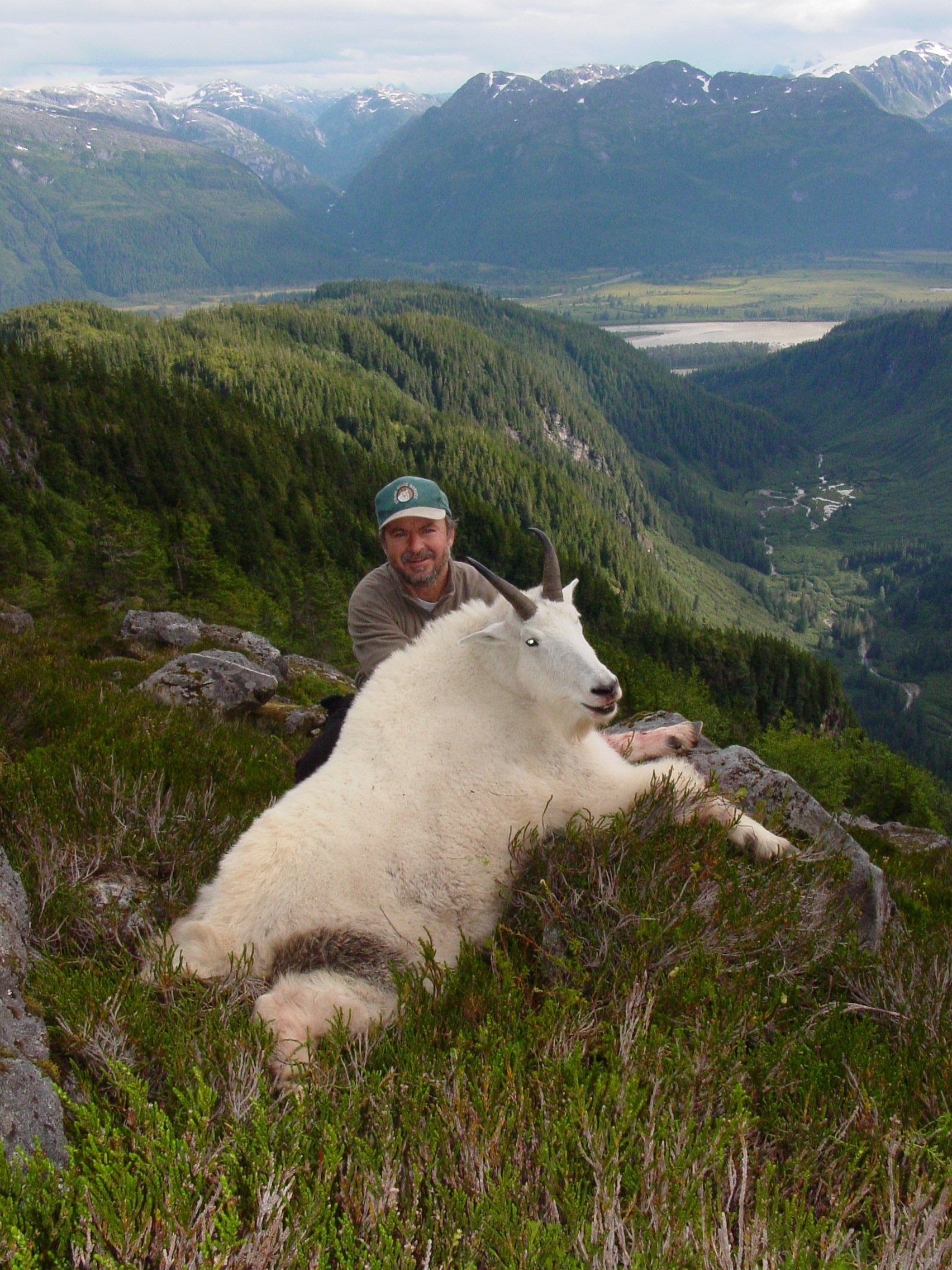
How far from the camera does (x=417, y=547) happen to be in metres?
5.98

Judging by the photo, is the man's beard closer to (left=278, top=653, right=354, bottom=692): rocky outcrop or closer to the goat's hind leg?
the goat's hind leg

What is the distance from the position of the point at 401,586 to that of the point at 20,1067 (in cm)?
426

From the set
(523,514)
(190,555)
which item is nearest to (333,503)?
(190,555)

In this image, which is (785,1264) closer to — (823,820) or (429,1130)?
(429,1130)

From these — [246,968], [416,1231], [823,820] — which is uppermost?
[416,1231]

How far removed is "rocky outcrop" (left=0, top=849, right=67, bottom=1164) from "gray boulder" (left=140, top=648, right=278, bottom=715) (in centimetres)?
850

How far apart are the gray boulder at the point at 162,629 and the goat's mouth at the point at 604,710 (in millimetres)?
17980

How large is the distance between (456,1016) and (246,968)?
3.65ft

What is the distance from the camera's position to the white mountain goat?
384cm

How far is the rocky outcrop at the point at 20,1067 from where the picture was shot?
2.50 meters

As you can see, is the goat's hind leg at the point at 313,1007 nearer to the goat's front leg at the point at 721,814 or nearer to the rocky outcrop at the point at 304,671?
the goat's front leg at the point at 721,814

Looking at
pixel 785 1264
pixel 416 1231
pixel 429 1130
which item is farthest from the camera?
pixel 429 1130

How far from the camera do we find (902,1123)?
2.85m

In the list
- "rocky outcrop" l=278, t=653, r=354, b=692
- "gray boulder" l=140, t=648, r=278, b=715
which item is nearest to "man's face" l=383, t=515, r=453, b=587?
"gray boulder" l=140, t=648, r=278, b=715
